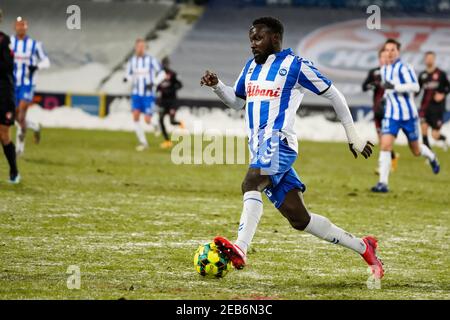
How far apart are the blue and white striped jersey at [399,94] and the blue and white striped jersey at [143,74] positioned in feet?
28.5

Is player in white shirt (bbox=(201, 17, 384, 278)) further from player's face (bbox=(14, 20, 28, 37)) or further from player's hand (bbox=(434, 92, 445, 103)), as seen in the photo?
player's hand (bbox=(434, 92, 445, 103))

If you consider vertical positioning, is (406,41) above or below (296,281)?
above

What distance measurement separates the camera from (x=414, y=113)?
14617 mm

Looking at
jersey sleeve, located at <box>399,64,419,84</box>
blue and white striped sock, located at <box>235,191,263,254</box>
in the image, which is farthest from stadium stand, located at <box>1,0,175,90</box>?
blue and white striped sock, located at <box>235,191,263,254</box>

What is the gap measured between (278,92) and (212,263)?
1427 mm

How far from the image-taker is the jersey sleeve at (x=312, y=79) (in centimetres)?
728

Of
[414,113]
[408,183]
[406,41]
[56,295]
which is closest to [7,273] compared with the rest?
[56,295]

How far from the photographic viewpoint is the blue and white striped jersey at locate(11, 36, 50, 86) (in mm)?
18047

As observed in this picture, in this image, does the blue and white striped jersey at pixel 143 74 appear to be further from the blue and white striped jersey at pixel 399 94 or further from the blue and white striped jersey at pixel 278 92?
the blue and white striped jersey at pixel 278 92

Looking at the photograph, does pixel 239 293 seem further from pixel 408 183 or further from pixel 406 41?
pixel 406 41

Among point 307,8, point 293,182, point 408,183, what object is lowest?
point 408,183

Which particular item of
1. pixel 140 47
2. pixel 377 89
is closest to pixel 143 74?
pixel 140 47

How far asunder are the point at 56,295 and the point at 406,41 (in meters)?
26.3

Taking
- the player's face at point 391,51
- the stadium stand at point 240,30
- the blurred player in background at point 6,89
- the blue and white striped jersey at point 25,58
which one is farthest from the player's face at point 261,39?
the stadium stand at point 240,30
